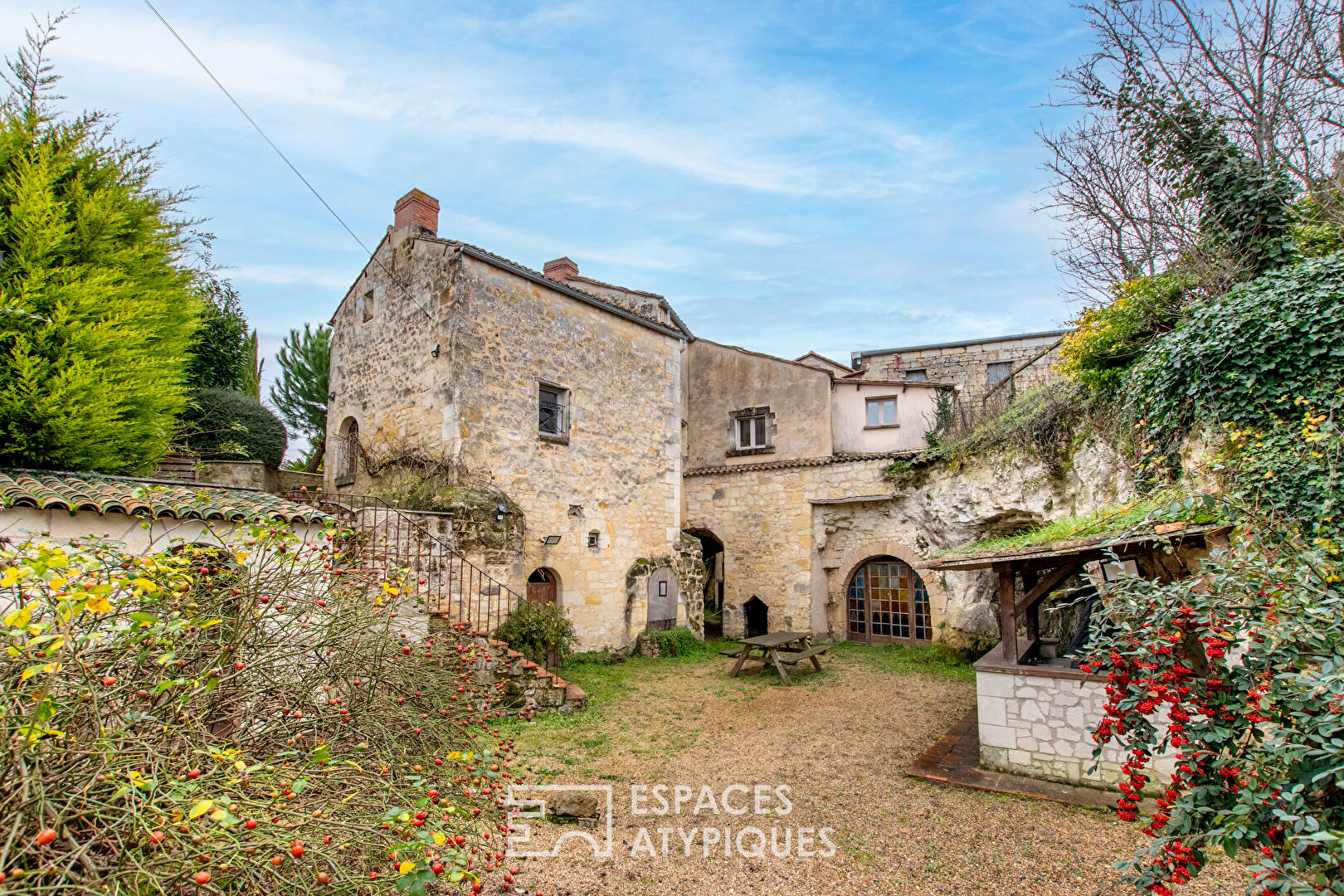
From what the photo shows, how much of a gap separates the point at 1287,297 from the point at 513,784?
810 cm

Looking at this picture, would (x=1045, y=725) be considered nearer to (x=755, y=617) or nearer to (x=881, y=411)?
(x=755, y=617)

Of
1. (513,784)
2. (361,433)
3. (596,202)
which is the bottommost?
(513,784)

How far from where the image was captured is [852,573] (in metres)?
13.9

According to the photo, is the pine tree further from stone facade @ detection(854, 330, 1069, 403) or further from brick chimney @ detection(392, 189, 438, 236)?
stone facade @ detection(854, 330, 1069, 403)

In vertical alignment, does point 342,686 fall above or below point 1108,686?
below

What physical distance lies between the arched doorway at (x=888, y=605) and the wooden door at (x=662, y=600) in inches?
153

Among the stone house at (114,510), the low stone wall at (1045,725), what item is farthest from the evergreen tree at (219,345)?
the low stone wall at (1045,725)

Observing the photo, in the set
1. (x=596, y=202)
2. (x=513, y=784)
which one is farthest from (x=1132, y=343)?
(x=513, y=784)

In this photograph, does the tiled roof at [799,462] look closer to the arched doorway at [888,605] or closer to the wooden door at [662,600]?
the arched doorway at [888,605]

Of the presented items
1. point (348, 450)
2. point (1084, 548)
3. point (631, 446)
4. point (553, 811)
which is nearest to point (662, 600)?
point (631, 446)

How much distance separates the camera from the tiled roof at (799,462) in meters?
13.2

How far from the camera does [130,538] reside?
6.00m

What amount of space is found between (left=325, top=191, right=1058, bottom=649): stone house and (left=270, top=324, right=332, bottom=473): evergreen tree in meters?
8.97

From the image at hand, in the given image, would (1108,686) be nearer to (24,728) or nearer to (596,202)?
(24,728)
